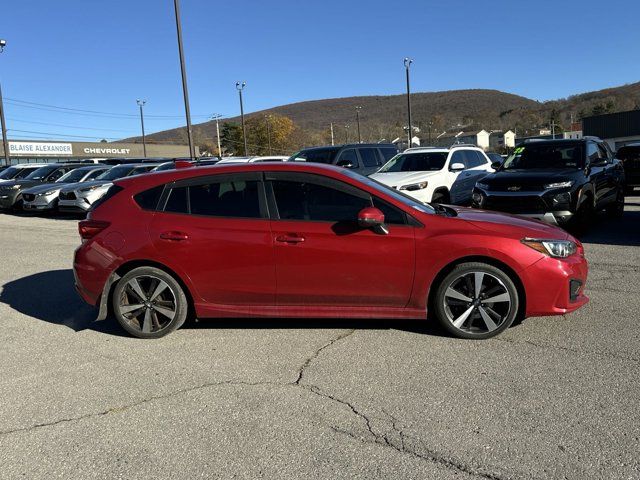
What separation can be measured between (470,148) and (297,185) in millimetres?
9802

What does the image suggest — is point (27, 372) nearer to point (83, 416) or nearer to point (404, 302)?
point (83, 416)

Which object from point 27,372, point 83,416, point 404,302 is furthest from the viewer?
point 404,302

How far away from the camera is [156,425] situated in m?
3.43

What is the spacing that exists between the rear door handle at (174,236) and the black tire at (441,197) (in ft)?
25.8

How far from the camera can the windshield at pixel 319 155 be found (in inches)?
569

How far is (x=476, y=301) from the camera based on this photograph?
15.2ft

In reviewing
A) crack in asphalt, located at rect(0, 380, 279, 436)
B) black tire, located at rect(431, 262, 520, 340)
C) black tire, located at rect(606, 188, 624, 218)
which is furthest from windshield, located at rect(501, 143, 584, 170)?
crack in asphalt, located at rect(0, 380, 279, 436)

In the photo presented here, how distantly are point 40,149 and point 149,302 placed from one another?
82.0 meters

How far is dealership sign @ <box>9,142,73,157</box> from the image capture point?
72.2m

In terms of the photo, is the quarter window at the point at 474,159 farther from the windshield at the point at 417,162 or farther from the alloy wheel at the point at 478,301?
the alloy wheel at the point at 478,301

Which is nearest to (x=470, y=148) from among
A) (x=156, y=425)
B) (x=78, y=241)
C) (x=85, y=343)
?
(x=78, y=241)

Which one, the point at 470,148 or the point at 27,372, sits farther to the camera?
the point at 470,148

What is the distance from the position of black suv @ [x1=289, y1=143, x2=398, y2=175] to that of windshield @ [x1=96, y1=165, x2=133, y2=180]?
6.03 meters

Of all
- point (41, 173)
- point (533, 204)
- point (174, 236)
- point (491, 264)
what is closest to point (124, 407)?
point (174, 236)
